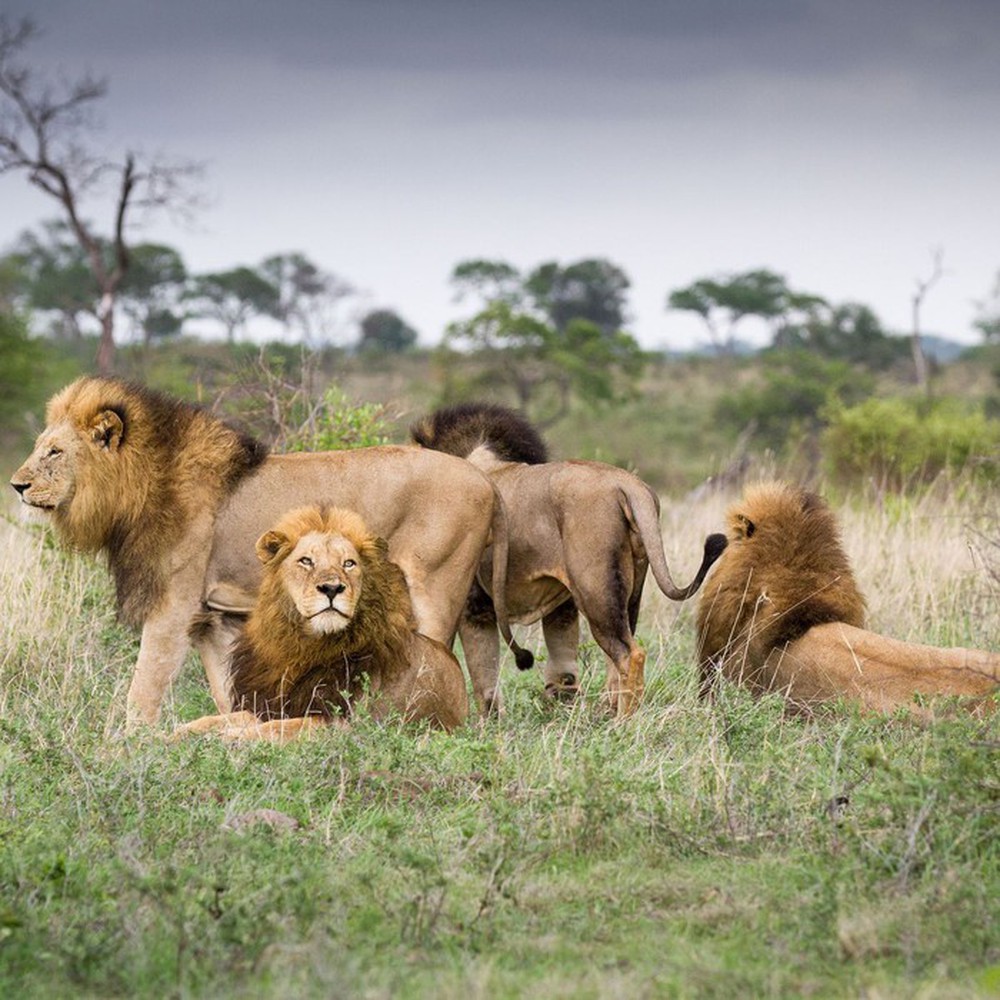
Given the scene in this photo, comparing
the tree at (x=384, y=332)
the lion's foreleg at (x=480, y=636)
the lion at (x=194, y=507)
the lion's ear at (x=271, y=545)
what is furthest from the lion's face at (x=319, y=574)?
the tree at (x=384, y=332)

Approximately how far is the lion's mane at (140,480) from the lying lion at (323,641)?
Answer: 1.92ft

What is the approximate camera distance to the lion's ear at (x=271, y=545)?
209 inches

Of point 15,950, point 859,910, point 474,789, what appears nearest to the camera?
point 15,950

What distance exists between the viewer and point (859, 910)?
11.8 ft

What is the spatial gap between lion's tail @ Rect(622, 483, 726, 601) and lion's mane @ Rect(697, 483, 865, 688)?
1.11ft

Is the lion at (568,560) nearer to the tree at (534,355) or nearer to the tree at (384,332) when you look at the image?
the tree at (534,355)

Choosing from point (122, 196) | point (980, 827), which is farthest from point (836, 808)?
point (122, 196)

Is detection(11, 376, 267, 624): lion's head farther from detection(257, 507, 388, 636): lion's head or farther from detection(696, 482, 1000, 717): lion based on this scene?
detection(696, 482, 1000, 717): lion

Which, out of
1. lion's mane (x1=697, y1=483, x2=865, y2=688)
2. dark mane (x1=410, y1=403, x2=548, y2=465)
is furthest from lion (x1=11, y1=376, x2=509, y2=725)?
lion's mane (x1=697, y1=483, x2=865, y2=688)

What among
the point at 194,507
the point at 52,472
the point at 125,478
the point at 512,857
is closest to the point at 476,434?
the point at 194,507

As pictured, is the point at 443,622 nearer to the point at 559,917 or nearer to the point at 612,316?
the point at 559,917

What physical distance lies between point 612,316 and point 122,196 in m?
21.1

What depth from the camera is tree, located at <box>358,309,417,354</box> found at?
1895 inches

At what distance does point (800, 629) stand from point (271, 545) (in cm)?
207
